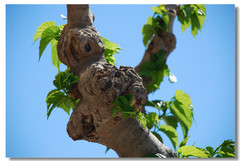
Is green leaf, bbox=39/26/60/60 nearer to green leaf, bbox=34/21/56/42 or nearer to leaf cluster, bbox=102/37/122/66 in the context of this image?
green leaf, bbox=34/21/56/42

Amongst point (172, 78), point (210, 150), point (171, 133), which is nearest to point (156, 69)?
point (172, 78)

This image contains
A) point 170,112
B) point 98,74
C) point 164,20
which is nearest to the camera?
point 98,74

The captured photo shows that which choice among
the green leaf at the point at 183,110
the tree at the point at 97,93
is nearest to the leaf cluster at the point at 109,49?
the tree at the point at 97,93

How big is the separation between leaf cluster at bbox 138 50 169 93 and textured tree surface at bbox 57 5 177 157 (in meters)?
0.47

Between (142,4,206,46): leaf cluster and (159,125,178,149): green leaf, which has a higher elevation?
(142,4,206,46): leaf cluster

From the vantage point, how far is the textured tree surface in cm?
54

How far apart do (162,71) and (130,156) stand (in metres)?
0.54

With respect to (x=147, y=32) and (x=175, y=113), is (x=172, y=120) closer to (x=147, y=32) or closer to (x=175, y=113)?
(x=175, y=113)

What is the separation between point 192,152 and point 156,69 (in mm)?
511

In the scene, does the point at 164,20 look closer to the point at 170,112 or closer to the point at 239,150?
the point at 170,112

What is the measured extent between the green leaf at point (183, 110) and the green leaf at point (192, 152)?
0.79ft

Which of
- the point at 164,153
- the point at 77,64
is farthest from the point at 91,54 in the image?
the point at 164,153

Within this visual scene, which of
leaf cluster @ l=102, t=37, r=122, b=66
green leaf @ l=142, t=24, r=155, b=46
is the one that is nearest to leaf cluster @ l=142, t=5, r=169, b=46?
green leaf @ l=142, t=24, r=155, b=46

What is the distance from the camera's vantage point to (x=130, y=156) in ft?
1.93
